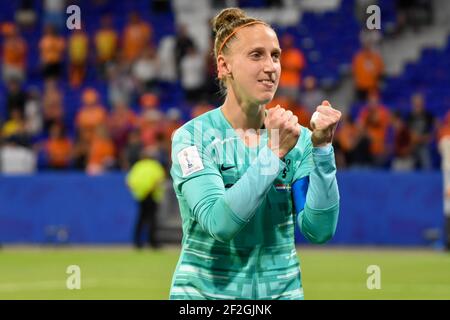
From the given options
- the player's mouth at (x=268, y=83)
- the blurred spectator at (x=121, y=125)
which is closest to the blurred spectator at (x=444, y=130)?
the blurred spectator at (x=121, y=125)

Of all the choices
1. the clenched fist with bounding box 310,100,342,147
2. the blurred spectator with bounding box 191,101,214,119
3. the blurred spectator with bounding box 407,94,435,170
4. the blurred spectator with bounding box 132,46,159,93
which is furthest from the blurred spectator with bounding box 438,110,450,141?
the clenched fist with bounding box 310,100,342,147

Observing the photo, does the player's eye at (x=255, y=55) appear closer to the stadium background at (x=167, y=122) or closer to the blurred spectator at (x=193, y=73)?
the stadium background at (x=167, y=122)

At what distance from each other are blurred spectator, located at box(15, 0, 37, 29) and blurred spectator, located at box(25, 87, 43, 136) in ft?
14.2

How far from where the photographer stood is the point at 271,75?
14.3 feet

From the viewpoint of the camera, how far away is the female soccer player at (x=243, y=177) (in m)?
4.24

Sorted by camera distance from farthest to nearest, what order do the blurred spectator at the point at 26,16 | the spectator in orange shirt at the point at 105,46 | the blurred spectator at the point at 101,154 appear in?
the blurred spectator at the point at 26,16 < the spectator in orange shirt at the point at 105,46 < the blurred spectator at the point at 101,154

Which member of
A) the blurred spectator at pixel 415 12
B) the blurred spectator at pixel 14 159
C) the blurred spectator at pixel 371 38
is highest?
the blurred spectator at pixel 415 12

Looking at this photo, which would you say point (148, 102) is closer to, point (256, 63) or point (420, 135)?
point (420, 135)

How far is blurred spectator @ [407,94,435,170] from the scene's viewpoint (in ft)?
65.9

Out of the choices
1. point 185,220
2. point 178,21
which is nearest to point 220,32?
point 185,220

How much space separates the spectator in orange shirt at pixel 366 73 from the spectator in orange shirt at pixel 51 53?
7.09 metres

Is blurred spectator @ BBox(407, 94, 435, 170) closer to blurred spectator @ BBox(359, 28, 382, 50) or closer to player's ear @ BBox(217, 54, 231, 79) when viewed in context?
blurred spectator @ BBox(359, 28, 382, 50)

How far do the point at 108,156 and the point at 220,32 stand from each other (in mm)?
16727
